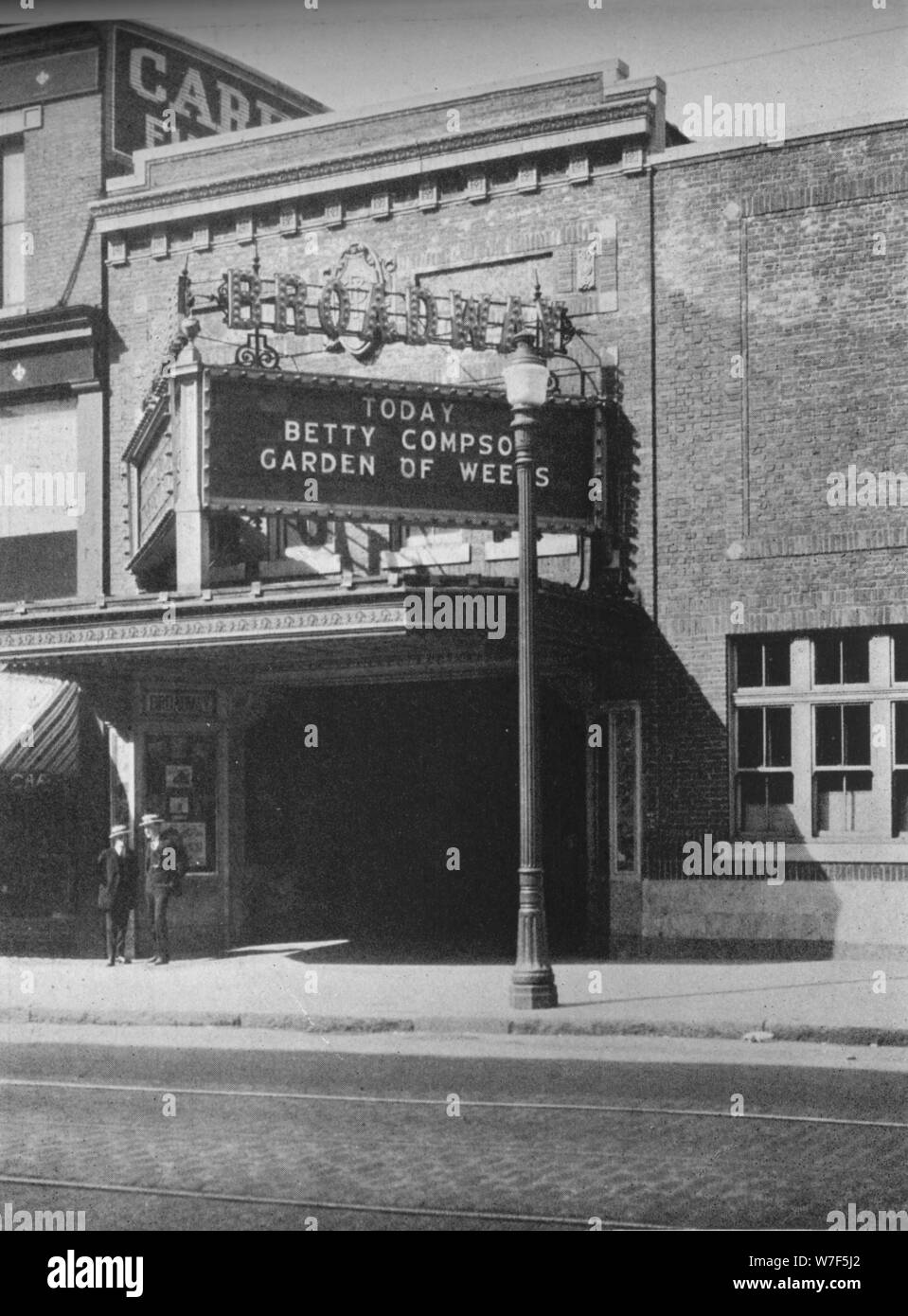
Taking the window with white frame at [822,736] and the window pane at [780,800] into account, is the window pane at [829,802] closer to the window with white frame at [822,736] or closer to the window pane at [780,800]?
the window with white frame at [822,736]

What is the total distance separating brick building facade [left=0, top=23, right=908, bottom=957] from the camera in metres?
18.9

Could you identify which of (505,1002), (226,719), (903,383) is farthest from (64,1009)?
(903,383)

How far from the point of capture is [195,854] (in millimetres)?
21438

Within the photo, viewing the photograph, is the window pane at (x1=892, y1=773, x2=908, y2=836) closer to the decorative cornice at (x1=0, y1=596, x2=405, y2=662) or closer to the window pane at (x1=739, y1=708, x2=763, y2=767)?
the window pane at (x1=739, y1=708, x2=763, y2=767)

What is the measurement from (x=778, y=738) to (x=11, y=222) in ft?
43.2

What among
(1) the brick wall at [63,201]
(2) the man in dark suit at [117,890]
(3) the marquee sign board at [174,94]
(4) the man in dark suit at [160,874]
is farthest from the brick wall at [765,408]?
(1) the brick wall at [63,201]

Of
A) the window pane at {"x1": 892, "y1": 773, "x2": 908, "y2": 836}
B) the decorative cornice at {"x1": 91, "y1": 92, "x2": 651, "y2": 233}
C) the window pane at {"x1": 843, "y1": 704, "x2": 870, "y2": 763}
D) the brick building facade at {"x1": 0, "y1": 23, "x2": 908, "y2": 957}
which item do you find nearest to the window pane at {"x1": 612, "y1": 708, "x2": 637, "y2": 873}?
the brick building facade at {"x1": 0, "y1": 23, "x2": 908, "y2": 957}

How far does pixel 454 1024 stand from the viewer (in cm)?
1474

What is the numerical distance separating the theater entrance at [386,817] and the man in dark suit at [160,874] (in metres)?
1.58

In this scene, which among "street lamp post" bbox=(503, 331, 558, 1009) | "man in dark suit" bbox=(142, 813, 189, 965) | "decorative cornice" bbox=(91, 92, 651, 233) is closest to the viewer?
"street lamp post" bbox=(503, 331, 558, 1009)

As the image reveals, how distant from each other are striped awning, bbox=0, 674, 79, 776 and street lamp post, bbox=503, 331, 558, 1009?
8551mm

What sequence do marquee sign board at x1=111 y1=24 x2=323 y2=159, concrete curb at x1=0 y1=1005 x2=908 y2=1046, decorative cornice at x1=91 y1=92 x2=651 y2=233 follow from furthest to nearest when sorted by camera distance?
marquee sign board at x1=111 y1=24 x2=323 y2=159, decorative cornice at x1=91 y1=92 x2=651 y2=233, concrete curb at x1=0 y1=1005 x2=908 y2=1046
